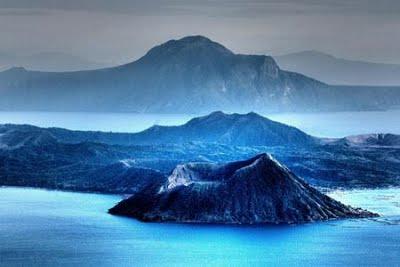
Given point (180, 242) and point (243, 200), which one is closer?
point (180, 242)

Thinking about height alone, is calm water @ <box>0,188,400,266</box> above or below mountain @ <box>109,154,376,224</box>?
below

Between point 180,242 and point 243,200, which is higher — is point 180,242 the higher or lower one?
the lower one

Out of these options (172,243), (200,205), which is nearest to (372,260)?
(172,243)

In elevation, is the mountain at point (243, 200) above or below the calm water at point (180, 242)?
above

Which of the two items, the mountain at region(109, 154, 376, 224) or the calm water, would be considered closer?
the calm water
